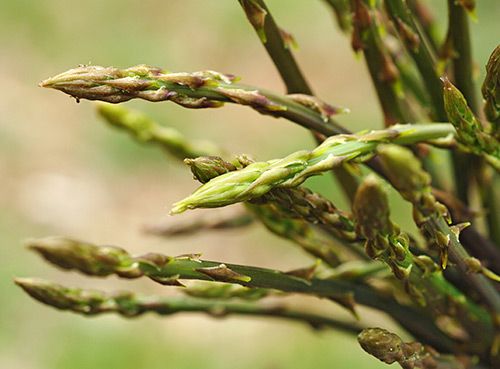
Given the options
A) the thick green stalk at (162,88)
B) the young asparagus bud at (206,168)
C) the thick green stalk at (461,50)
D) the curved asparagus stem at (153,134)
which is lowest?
the young asparagus bud at (206,168)

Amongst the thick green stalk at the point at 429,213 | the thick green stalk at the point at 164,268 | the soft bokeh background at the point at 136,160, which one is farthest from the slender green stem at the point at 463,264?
the soft bokeh background at the point at 136,160

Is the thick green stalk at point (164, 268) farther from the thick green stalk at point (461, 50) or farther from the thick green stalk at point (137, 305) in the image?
the thick green stalk at point (461, 50)

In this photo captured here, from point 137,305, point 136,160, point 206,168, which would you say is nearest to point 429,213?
point 206,168

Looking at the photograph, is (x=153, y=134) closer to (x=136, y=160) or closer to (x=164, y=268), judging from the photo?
(x=164, y=268)

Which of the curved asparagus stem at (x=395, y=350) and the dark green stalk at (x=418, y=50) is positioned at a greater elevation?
the dark green stalk at (x=418, y=50)

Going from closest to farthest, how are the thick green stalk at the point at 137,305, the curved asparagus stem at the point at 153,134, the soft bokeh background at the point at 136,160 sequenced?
the thick green stalk at the point at 137,305
the curved asparagus stem at the point at 153,134
the soft bokeh background at the point at 136,160
